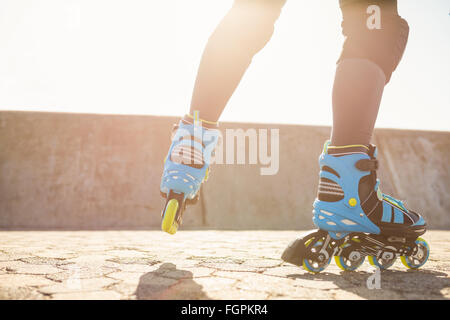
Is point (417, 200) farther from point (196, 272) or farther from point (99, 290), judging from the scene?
point (99, 290)

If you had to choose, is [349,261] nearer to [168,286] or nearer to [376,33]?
[168,286]

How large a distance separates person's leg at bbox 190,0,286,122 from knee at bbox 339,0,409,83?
0.31 meters

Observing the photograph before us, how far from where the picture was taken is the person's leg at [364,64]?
1.30 metres

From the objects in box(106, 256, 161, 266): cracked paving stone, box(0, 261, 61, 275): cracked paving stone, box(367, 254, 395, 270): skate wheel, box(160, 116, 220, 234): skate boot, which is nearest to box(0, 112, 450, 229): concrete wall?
box(106, 256, 161, 266): cracked paving stone

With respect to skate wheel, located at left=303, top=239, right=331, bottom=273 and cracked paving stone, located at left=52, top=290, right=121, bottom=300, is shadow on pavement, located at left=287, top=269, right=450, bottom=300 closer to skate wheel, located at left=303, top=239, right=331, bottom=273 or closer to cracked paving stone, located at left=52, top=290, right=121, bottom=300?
skate wheel, located at left=303, top=239, right=331, bottom=273

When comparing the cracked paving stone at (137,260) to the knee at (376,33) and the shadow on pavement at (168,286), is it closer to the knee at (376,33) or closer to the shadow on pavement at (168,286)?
the shadow on pavement at (168,286)

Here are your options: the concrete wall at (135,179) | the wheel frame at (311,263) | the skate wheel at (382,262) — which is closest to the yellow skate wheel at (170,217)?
the wheel frame at (311,263)

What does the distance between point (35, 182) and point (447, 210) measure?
527 centimetres

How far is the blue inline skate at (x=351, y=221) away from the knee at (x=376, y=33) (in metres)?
0.35

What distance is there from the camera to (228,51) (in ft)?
4.87

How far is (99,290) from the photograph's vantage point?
3.20ft

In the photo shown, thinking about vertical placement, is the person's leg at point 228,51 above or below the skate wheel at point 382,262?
above

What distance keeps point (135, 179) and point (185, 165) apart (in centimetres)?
312
